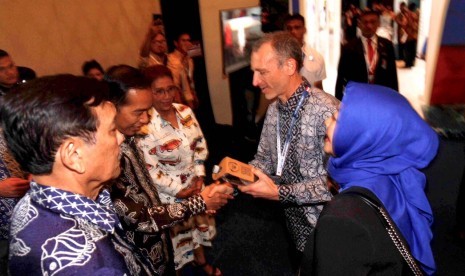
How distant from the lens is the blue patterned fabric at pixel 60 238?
843 mm

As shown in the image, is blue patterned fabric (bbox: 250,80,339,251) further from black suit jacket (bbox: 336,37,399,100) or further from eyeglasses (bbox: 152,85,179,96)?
black suit jacket (bbox: 336,37,399,100)

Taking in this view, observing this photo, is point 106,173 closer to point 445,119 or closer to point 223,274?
point 223,274

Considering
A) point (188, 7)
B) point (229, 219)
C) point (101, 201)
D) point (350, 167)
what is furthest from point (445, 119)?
point (101, 201)

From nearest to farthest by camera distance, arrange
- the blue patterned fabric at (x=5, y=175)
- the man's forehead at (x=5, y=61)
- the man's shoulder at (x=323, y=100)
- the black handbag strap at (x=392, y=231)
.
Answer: the black handbag strap at (x=392, y=231)
the man's shoulder at (x=323, y=100)
the blue patterned fabric at (x=5, y=175)
the man's forehead at (x=5, y=61)

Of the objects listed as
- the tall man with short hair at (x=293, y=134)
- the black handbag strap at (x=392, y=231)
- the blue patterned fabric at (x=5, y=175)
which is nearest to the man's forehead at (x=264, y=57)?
the tall man with short hair at (x=293, y=134)

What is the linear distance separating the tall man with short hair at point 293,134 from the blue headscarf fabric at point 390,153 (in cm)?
67

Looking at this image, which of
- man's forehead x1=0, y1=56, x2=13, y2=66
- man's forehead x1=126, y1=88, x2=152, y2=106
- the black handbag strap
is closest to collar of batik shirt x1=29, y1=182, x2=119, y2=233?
the black handbag strap

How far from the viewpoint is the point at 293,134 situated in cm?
199

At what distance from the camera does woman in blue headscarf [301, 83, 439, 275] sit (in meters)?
1.04

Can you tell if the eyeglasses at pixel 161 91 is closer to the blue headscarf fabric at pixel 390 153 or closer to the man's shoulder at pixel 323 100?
the man's shoulder at pixel 323 100

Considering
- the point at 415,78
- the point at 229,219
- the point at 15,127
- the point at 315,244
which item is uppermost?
the point at 15,127

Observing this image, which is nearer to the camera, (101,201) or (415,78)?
(101,201)

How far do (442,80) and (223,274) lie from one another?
14.5 ft

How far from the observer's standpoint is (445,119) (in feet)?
17.9
